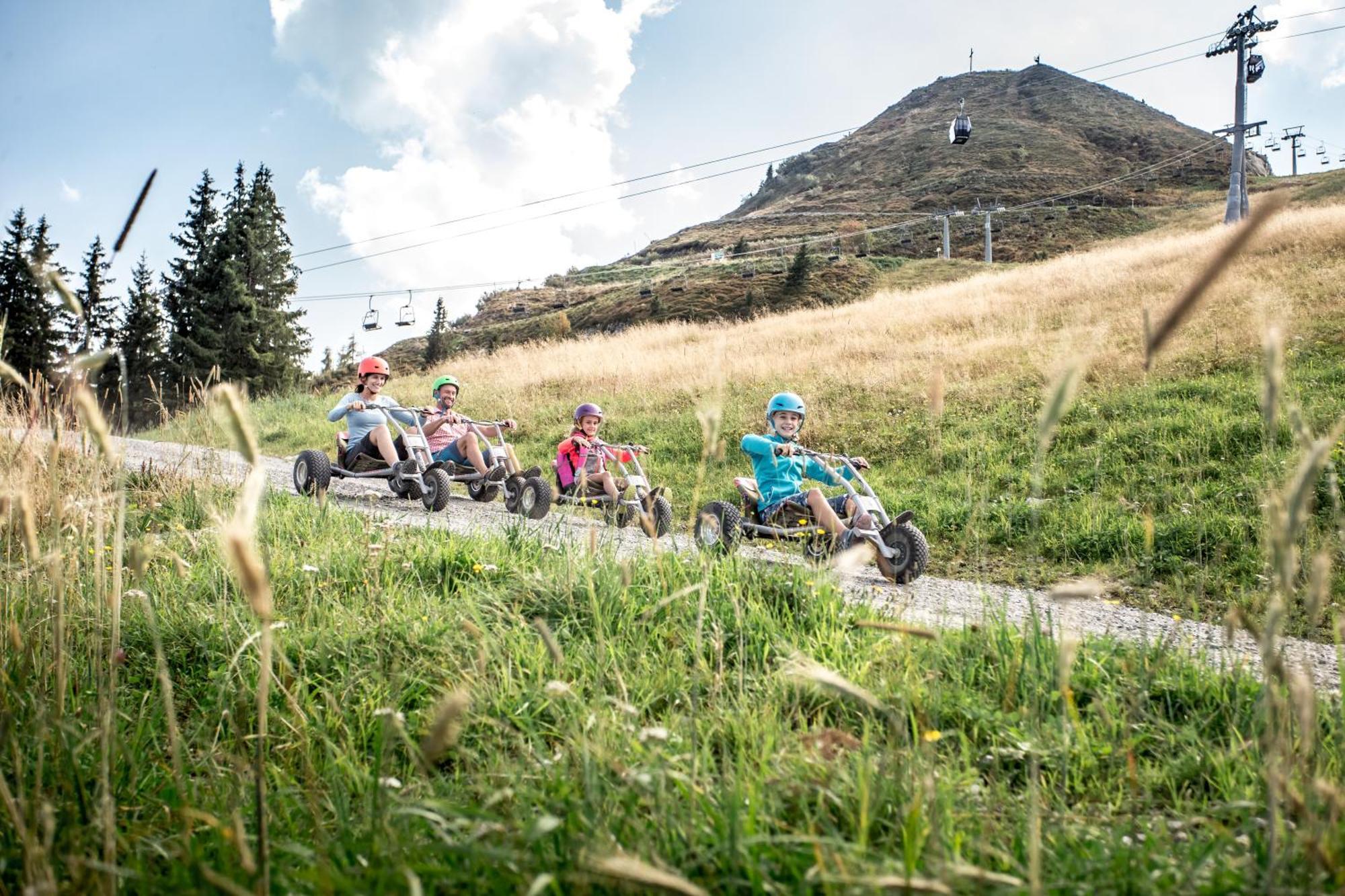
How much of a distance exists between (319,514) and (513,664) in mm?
3043

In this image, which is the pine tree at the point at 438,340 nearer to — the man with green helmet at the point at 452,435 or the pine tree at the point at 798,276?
the pine tree at the point at 798,276

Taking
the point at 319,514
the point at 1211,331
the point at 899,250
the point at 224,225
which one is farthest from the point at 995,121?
the point at 319,514

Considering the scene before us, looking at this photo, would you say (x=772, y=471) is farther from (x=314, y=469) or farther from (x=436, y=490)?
(x=314, y=469)

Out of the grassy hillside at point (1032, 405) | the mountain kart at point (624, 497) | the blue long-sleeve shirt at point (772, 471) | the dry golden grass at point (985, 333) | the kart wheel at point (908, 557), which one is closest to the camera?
the kart wheel at point (908, 557)

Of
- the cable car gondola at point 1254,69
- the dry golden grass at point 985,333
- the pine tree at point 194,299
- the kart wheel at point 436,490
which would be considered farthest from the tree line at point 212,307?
the cable car gondola at point 1254,69

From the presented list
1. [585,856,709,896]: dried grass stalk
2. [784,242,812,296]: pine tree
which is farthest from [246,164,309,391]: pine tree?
[585,856,709,896]: dried grass stalk

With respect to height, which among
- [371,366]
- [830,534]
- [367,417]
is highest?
[371,366]

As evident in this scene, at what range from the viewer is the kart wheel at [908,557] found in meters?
5.50

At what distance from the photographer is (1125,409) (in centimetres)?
928

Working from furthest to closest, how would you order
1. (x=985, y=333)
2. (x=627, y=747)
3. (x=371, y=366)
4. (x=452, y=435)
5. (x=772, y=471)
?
(x=985, y=333) < (x=452, y=435) < (x=371, y=366) < (x=772, y=471) < (x=627, y=747)

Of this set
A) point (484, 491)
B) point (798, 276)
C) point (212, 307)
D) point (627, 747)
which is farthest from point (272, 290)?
point (627, 747)

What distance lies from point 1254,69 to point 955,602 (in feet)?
116

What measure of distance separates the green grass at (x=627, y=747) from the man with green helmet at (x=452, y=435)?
528cm

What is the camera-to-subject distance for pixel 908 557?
18.2ft
